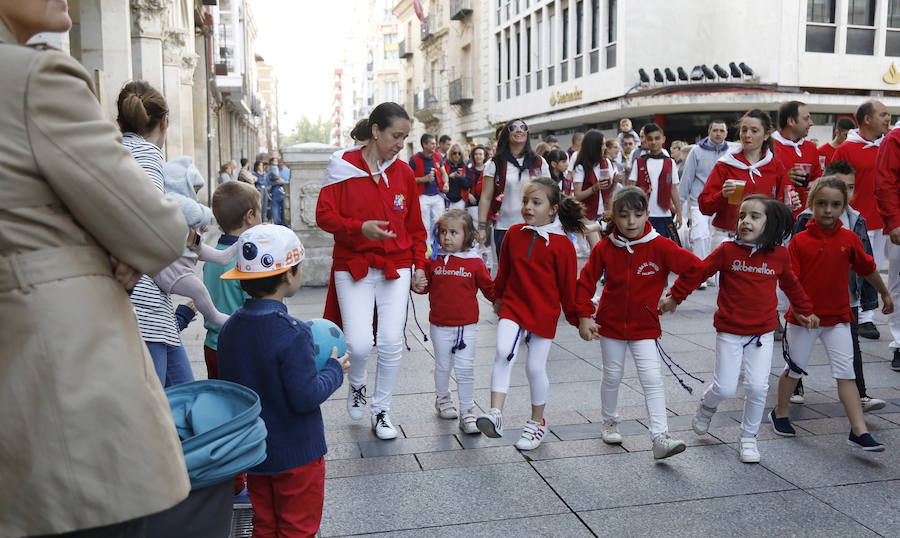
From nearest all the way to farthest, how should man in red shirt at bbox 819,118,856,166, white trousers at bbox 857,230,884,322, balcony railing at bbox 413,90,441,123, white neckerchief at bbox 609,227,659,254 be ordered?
white neckerchief at bbox 609,227,659,254, white trousers at bbox 857,230,884,322, man in red shirt at bbox 819,118,856,166, balcony railing at bbox 413,90,441,123

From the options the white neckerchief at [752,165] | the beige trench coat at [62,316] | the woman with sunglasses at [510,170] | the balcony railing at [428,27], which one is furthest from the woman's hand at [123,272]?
the balcony railing at [428,27]

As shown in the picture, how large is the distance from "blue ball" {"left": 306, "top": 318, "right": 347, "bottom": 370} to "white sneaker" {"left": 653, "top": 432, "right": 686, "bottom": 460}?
2.13 meters

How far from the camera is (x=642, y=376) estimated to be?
15.6 ft

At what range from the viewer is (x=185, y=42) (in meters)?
20.9

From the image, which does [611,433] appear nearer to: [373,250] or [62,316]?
[373,250]

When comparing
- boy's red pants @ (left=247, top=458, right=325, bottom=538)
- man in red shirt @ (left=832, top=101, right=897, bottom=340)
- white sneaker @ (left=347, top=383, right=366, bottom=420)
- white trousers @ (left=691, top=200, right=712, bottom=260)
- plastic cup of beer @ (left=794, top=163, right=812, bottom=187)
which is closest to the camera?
boy's red pants @ (left=247, top=458, right=325, bottom=538)

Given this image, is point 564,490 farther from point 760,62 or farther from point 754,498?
point 760,62

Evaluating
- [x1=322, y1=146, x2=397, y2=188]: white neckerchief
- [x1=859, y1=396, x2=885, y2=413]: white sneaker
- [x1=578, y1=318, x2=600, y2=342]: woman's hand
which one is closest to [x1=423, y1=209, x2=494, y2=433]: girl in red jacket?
[x1=322, y1=146, x2=397, y2=188]: white neckerchief

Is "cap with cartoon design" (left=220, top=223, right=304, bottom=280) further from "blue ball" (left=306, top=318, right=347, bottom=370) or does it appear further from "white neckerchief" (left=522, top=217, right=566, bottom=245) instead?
"white neckerchief" (left=522, top=217, right=566, bottom=245)

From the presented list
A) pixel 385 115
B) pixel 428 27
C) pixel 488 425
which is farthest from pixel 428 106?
pixel 488 425

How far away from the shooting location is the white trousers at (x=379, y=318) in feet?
16.4

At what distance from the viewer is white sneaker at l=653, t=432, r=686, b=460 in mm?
4379

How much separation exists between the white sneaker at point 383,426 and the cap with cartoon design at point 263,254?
85.8 inches

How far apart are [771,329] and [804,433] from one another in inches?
32.4
